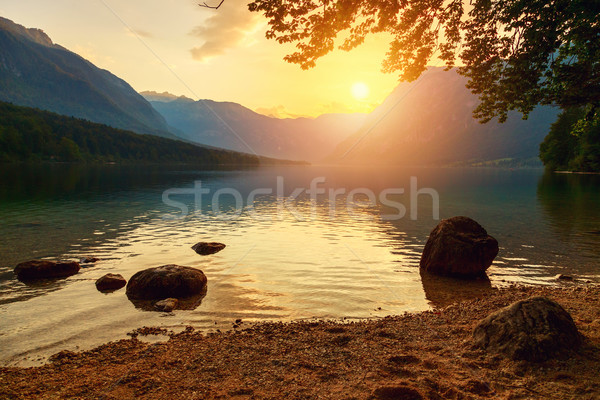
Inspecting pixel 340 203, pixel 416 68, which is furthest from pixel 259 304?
pixel 340 203

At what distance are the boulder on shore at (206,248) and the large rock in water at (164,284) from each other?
7.55m

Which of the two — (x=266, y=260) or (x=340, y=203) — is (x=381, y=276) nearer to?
(x=266, y=260)

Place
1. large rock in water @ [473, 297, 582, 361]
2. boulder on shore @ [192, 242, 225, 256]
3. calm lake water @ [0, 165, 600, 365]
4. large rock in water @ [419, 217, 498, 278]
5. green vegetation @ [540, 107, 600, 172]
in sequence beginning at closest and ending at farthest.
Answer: large rock in water @ [473, 297, 582, 361]
calm lake water @ [0, 165, 600, 365]
large rock in water @ [419, 217, 498, 278]
boulder on shore @ [192, 242, 225, 256]
green vegetation @ [540, 107, 600, 172]

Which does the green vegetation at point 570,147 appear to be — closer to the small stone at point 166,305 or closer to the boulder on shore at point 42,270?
the small stone at point 166,305

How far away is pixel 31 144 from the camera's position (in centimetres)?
18138

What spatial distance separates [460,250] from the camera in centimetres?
1897

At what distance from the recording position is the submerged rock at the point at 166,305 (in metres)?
13.9

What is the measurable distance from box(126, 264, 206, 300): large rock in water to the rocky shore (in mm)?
3397

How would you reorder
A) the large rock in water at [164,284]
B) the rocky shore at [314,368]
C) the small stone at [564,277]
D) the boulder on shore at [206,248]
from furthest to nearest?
the boulder on shore at [206,248]
the small stone at [564,277]
the large rock in water at [164,284]
the rocky shore at [314,368]

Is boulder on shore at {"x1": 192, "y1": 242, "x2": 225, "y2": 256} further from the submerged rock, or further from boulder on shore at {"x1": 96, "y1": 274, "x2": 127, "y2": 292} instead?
the submerged rock

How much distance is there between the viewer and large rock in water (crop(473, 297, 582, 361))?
8602mm

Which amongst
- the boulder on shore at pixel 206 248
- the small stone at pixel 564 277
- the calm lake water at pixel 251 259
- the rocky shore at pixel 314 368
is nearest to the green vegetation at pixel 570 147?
the calm lake water at pixel 251 259

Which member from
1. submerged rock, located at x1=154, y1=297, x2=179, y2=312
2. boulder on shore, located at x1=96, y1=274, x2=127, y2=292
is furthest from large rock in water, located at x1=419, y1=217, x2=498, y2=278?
boulder on shore, located at x1=96, y1=274, x2=127, y2=292

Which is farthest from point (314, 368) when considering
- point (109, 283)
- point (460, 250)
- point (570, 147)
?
point (570, 147)
